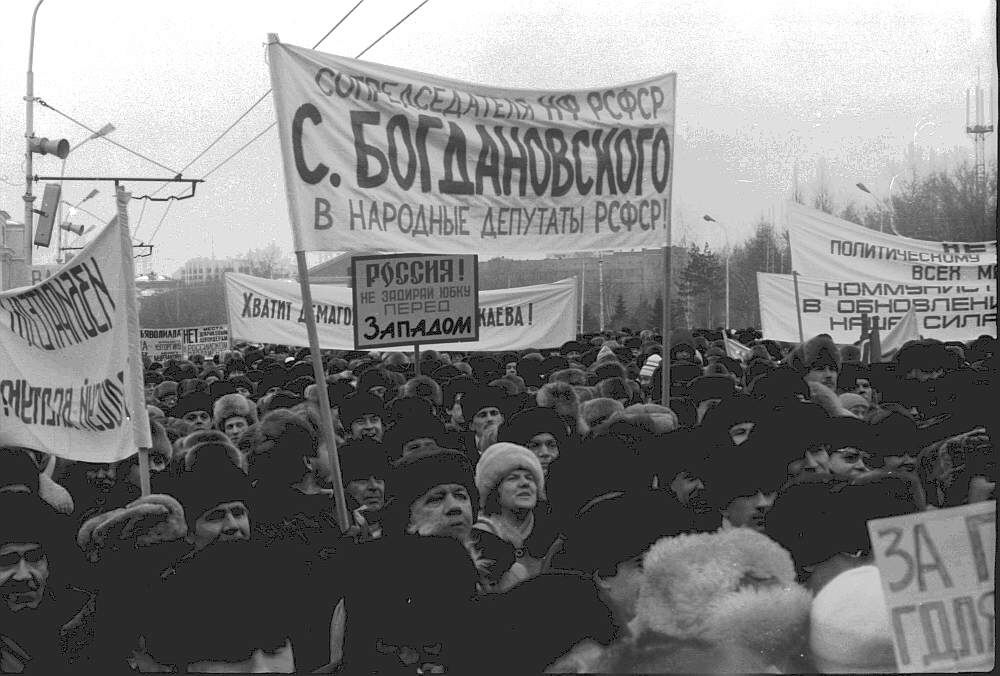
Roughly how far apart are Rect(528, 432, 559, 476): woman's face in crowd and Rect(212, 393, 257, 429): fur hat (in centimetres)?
270

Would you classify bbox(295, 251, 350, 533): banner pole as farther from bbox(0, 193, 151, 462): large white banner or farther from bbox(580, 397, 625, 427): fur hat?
bbox(580, 397, 625, 427): fur hat

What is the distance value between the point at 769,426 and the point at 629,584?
74.3 inches

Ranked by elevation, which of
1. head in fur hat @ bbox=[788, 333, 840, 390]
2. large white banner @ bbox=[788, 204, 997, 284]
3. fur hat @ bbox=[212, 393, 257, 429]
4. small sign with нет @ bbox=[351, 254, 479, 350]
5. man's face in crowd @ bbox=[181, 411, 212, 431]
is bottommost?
man's face in crowd @ bbox=[181, 411, 212, 431]

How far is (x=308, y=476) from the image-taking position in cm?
542

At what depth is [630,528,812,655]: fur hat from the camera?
2127 mm

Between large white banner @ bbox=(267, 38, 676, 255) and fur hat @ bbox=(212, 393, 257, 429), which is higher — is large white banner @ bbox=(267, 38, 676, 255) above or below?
above

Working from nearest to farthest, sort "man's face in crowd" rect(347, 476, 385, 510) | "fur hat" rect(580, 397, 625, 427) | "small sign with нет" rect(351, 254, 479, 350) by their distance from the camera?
"man's face in crowd" rect(347, 476, 385, 510) → "fur hat" rect(580, 397, 625, 427) → "small sign with нет" rect(351, 254, 479, 350)

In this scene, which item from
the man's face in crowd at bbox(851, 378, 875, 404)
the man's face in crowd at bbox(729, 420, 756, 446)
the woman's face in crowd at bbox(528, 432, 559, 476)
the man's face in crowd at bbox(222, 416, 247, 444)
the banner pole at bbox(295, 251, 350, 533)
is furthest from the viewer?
the man's face in crowd at bbox(851, 378, 875, 404)

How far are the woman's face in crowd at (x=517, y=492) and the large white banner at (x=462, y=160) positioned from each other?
1.39m

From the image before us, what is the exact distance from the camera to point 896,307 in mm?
12031

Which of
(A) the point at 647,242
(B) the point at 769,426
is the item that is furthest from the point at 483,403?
(B) the point at 769,426

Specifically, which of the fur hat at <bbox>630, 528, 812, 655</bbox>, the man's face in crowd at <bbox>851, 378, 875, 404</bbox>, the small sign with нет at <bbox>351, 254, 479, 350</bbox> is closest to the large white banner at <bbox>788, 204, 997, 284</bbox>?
the man's face in crowd at <bbox>851, 378, 875, 404</bbox>

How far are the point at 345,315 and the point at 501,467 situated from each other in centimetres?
939

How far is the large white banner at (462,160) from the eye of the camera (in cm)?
546
